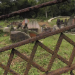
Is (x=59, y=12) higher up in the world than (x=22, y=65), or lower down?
lower down

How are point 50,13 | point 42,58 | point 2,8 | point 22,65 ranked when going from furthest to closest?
point 50,13
point 2,8
point 42,58
point 22,65

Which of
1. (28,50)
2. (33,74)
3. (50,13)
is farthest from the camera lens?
(50,13)

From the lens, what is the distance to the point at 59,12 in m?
27.0

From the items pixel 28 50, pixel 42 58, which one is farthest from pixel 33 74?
pixel 28 50

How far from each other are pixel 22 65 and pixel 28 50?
3.54 feet

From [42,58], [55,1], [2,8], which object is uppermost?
[55,1]

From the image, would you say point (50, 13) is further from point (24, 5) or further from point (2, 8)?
point (2, 8)

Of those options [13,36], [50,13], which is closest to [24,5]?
[50,13]

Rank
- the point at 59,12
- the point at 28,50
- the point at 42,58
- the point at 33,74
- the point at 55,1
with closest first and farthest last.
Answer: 1. the point at 55,1
2. the point at 33,74
3. the point at 42,58
4. the point at 28,50
5. the point at 59,12

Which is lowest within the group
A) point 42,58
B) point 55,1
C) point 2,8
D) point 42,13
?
point 42,13

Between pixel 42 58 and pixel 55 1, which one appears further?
pixel 42 58

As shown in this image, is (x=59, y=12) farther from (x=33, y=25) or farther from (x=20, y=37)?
(x=20, y=37)

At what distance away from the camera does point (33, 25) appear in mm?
7352

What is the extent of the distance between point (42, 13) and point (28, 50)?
26522 mm
